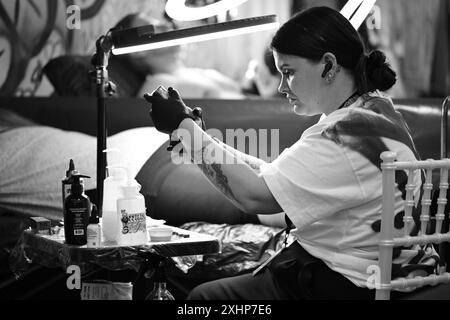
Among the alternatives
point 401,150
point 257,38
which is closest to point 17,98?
point 257,38

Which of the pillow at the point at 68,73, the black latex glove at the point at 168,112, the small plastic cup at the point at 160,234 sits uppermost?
the pillow at the point at 68,73

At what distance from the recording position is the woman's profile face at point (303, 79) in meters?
1.71

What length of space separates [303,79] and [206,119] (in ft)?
5.88

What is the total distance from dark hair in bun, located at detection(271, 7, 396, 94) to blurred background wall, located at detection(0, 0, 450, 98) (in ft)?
6.74

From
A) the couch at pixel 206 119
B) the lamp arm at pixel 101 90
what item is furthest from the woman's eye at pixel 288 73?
the couch at pixel 206 119

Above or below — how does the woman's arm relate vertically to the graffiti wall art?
below

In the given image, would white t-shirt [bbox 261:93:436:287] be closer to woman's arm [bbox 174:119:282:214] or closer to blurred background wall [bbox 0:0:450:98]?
woman's arm [bbox 174:119:282:214]

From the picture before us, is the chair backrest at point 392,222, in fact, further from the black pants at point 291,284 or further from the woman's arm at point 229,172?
the woman's arm at point 229,172

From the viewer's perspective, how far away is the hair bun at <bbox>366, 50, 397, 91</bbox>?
1702 millimetres

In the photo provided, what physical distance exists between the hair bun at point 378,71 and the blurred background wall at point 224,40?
211 cm

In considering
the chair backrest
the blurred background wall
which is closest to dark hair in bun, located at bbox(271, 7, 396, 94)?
the chair backrest

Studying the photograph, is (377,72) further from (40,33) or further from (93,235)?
(40,33)

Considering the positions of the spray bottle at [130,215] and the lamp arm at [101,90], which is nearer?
the spray bottle at [130,215]
